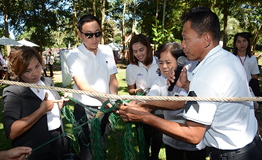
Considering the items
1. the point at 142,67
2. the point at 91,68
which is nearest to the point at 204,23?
the point at 91,68

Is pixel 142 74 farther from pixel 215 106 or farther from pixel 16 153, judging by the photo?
pixel 16 153

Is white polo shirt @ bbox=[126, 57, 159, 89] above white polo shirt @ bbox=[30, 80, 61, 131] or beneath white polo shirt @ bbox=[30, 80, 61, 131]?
above

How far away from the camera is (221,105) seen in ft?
4.63

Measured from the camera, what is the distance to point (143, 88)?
10.4 ft

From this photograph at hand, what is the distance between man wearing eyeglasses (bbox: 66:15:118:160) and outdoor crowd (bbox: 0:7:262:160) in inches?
0.5

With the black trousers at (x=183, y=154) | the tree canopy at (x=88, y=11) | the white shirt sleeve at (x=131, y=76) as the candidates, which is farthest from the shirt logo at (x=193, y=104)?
the tree canopy at (x=88, y=11)

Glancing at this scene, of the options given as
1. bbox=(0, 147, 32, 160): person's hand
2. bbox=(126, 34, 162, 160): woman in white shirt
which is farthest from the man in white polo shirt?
bbox=(126, 34, 162, 160): woman in white shirt

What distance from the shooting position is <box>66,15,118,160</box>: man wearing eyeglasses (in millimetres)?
2570

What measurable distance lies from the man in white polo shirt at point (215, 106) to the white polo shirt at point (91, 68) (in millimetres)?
1272

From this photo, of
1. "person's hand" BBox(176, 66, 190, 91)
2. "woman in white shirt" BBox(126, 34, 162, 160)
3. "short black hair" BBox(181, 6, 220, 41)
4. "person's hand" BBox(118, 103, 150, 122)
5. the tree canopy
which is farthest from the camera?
the tree canopy

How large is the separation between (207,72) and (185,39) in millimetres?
379

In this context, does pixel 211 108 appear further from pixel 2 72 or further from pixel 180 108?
pixel 2 72

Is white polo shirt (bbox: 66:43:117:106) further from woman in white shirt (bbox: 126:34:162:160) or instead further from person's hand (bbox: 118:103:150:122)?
person's hand (bbox: 118:103:150:122)

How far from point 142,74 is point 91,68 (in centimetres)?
88
